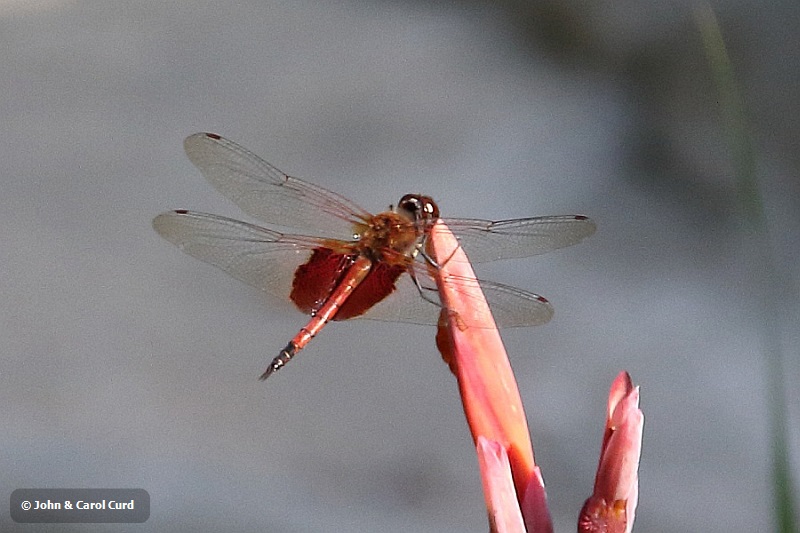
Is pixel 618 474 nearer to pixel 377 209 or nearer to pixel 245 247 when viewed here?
pixel 245 247

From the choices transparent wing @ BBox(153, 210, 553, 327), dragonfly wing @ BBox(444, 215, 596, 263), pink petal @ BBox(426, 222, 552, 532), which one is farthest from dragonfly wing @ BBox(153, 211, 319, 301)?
pink petal @ BBox(426, 222, 552, 532)

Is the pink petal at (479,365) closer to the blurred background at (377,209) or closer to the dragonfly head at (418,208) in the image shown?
the dragonfly head at (418,208)

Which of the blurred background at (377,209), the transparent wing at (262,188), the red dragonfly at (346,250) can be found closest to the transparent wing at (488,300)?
the red dragonfly at (346,250)

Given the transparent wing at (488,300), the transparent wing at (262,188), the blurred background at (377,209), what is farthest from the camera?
the blurred background at (377,209)

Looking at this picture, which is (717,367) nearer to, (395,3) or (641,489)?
(641,489)

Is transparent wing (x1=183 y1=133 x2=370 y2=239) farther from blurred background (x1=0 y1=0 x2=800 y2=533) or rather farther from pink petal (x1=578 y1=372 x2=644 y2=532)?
blurred background (x1=0 y1=0 x2=800 y2=533)

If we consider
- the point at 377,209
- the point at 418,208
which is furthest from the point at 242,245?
the point at 377,209

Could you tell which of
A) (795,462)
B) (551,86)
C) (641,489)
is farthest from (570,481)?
(551,86)
